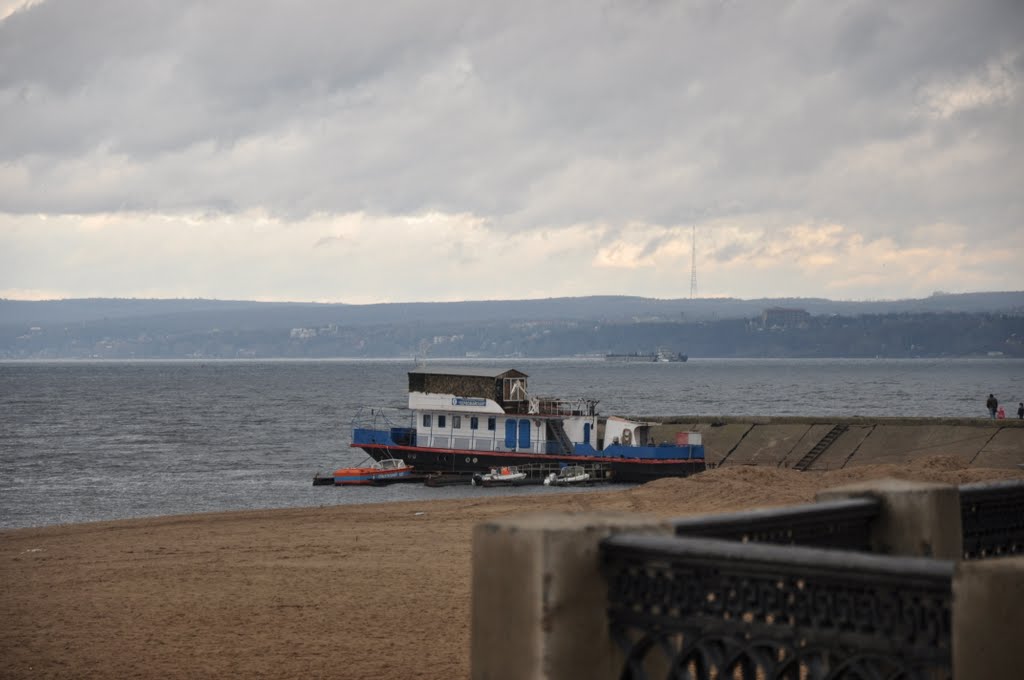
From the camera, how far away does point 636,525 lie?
5.79 m

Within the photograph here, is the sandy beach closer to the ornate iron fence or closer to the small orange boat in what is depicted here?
the ornate iron fence

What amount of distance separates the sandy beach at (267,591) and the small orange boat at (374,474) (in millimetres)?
20979

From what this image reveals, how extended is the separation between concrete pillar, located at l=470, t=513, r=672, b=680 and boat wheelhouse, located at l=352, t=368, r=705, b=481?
48.8 m

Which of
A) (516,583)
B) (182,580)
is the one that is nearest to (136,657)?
(182,580)

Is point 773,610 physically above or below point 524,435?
above

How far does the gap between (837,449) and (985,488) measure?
48.2 meters

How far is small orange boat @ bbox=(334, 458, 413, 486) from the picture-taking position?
5468 centimetres

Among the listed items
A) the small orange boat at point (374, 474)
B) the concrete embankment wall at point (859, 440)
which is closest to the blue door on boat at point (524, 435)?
the small orange boat at point (374, 474)

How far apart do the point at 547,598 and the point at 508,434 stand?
51042 mm

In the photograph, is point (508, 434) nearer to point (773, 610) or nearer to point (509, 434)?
point (509, 434)

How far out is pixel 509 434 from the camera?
56.5 m

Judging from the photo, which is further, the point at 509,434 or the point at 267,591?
the point at 509,434

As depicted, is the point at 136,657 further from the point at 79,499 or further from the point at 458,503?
the point at 79,499

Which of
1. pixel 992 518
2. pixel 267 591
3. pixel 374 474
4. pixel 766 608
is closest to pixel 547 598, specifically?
pixel 766 608
